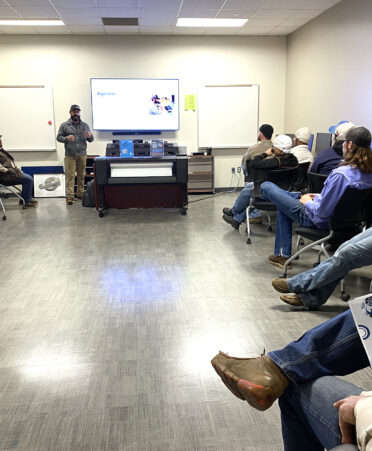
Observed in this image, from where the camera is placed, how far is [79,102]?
7.49 m

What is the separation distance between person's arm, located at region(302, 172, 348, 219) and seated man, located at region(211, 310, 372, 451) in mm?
1635

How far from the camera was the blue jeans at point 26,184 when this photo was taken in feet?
20.1

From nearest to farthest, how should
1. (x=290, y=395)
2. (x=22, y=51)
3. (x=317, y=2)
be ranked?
(x=290, y=395), (x=317, y=2), (x=22, y=51)

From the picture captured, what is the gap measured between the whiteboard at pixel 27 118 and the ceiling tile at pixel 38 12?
4.67ft

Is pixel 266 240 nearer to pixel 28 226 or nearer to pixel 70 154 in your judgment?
pixel 28 226

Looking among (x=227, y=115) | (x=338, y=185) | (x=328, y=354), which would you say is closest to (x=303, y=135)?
(x=338, y=185)

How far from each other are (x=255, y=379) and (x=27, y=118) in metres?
7.27

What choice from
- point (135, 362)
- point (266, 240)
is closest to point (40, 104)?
point (266, 240)

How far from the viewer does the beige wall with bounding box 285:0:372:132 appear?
5.13 m

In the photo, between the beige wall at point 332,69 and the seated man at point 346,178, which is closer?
the seated man at point 346,178

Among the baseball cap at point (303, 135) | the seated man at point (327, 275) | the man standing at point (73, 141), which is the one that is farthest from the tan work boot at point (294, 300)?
the man standing at point (73, 141)

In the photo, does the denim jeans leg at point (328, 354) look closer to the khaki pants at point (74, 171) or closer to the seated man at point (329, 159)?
the seated man at point (329, 159)

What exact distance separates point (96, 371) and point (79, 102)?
6.30m

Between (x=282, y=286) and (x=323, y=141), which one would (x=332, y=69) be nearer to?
(x=323, y=141)
